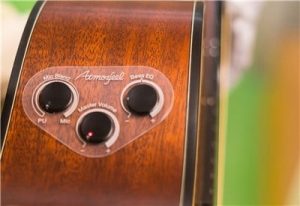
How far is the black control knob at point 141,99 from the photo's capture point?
1.48ft

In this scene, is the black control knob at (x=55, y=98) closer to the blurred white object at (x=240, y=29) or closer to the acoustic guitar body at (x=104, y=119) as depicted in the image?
the acoustic guitar body at (x=104, y=119)

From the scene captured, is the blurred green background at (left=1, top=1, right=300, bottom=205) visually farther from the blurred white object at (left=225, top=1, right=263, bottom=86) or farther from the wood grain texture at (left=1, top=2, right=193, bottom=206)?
the wood grain texture at (left=1, top=2, right=193, bottom=206)

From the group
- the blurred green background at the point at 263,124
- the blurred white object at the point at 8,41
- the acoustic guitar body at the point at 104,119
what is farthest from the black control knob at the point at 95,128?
the blurred green background at the point at 263,124

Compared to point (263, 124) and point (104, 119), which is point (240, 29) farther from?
point (104, 119)

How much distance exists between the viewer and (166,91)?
47 centimetres

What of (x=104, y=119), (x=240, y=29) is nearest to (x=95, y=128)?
(x=104, y=119)

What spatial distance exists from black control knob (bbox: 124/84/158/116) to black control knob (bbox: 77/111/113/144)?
0.03 m

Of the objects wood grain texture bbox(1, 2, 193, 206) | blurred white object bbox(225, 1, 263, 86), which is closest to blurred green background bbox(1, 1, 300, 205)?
blurred white object bbox(225, 1, 263, 86)

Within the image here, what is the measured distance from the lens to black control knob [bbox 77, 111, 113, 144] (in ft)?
1.48

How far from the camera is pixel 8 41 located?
1.79 feet

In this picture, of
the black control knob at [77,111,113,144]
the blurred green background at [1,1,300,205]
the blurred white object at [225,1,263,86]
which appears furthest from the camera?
the blurred green background at [1,1,300,205]

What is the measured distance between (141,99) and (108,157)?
78mm

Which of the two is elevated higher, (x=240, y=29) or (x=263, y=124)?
(x=240, y=29)

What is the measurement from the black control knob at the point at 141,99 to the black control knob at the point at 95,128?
0.10 feet
